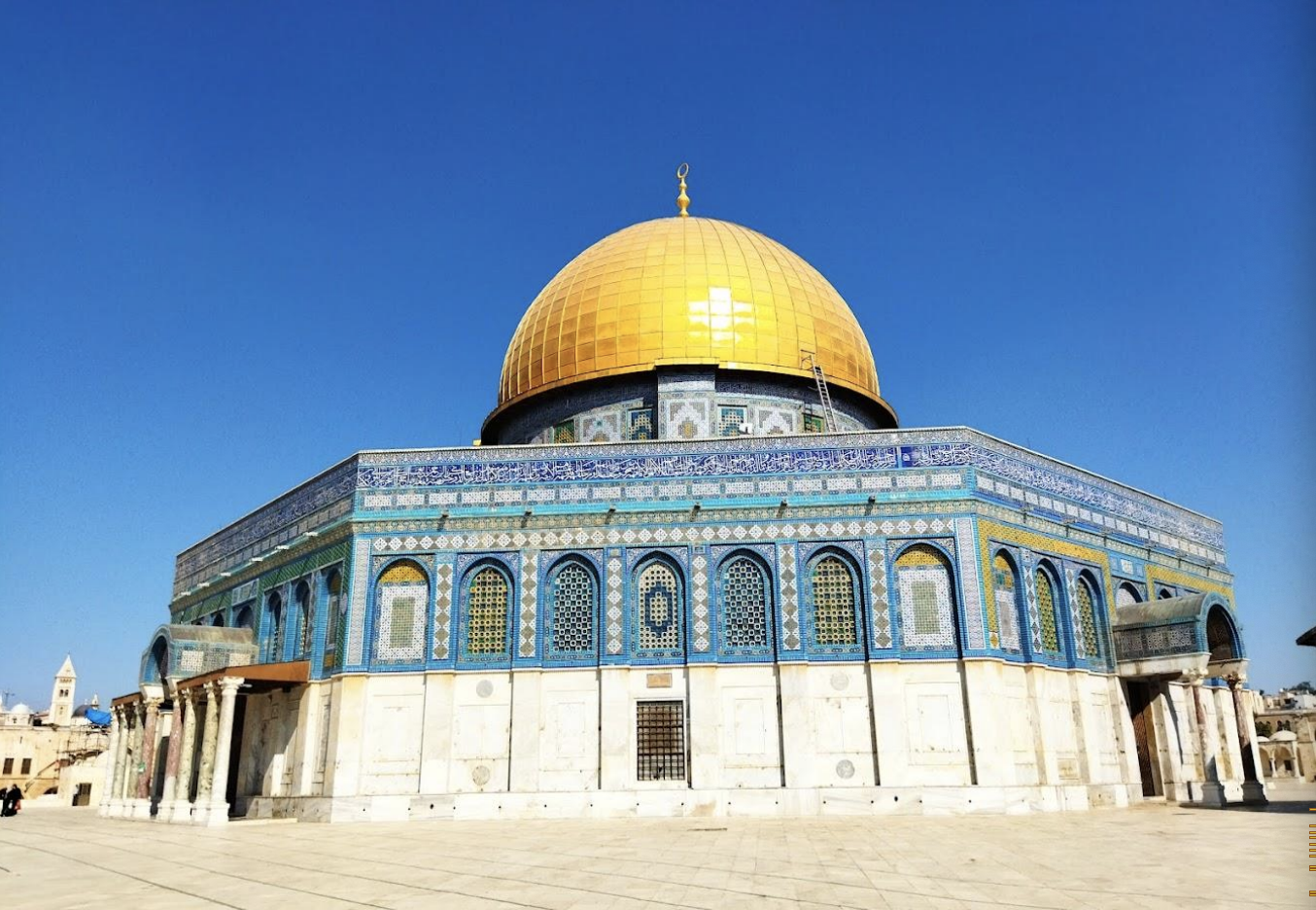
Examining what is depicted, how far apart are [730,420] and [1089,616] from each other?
807cm

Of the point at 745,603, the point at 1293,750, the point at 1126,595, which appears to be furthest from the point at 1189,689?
the point at 1293,750

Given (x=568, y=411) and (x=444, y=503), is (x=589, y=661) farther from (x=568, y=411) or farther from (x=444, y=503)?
(x=568, y=411)

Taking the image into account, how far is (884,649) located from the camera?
17.5m

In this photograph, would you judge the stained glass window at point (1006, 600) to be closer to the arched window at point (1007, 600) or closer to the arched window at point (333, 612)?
the arched window at point (1007, 600)

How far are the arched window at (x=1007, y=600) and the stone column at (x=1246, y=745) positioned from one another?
5522mm

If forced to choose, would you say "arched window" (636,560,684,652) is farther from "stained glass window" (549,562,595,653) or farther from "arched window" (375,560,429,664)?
"arched window" (375,560,429,664)

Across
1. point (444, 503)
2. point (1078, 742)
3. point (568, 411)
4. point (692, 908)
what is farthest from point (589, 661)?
point (692, 908)

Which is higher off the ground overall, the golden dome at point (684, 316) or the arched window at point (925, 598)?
the golden dome at point (684, 316)

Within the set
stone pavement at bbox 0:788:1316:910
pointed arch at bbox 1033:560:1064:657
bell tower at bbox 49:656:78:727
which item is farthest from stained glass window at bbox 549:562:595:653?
bell tower at bbox 49:656:78:727

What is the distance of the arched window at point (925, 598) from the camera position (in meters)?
17.6

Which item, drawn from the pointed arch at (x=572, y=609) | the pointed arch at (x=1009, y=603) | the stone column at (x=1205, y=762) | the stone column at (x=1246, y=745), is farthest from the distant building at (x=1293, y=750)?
the pointed arch at (x=572, y=609)

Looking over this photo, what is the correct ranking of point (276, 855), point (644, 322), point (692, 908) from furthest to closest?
point (644, 322) → point (276, 855) → point (692, 908)

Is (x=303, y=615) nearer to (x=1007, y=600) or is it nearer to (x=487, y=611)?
(x=487, y=611)

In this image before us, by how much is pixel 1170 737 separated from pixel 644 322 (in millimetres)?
13562
